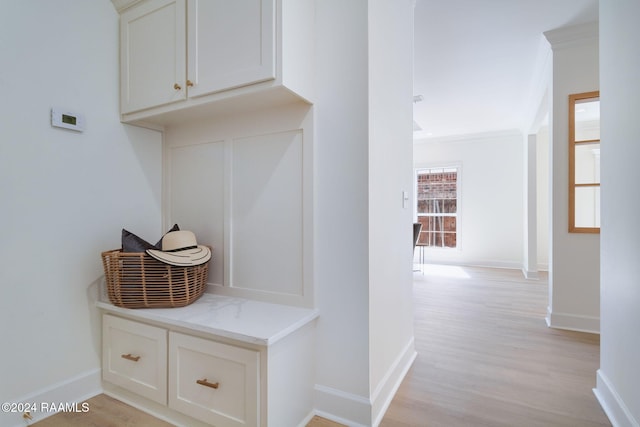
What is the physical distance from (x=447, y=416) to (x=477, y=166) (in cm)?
553

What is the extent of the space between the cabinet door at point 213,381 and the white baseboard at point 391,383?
60cm

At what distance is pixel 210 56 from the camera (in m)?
1.56

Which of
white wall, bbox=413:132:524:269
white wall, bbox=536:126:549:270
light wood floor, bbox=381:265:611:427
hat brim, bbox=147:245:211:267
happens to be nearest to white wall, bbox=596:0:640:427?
light wood floor, bbox=381:265:611:427

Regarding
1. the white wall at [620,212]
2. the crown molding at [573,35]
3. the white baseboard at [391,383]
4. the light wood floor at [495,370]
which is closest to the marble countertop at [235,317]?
the white baseboard at [391,383]

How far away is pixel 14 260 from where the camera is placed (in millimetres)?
1531

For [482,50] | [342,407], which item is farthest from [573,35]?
[342,407]

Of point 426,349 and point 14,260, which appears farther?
point 426,349

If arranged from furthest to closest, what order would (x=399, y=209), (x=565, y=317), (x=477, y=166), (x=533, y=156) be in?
(x=477, y=166)
(x=533, y=156)
(x=565, y=317)
(x=399, y=209)

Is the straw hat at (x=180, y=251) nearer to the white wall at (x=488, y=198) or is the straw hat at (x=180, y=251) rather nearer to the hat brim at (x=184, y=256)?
the hat brim at (x=184, y=256)

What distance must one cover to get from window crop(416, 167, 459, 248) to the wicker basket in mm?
5690

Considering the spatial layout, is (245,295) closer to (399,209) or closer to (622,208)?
(399,209)

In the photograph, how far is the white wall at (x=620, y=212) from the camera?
Answer: 1.33 metres

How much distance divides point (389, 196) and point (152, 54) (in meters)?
1.56

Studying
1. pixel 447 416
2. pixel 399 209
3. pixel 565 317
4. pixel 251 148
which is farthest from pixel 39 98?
pixel 565 317
